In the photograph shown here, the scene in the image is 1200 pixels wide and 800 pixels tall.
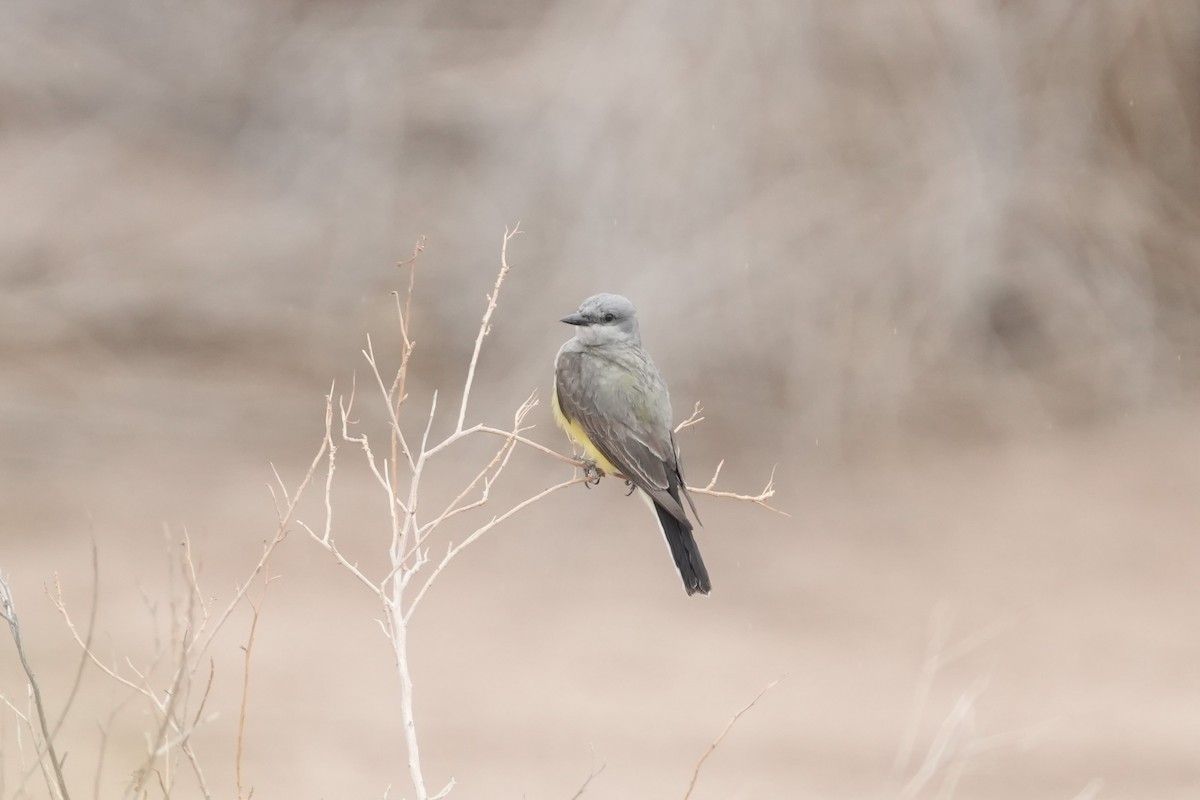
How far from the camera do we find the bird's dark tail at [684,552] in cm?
371

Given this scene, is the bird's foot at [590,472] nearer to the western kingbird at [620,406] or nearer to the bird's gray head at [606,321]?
the western kingbird at [620,406]

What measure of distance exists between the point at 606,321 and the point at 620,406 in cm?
30

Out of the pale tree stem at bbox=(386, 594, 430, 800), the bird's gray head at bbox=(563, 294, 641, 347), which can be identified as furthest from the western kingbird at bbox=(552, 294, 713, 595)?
the pale tree stem at bbox=(386, 594, 430, 800)

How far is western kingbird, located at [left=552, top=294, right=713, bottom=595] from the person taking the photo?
4016 mm

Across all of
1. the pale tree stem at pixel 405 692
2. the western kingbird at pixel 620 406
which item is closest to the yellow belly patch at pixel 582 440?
the western kingbird at pixel 620 406

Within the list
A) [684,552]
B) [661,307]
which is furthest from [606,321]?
[661,307]

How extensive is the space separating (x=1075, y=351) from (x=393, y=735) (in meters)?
7.45

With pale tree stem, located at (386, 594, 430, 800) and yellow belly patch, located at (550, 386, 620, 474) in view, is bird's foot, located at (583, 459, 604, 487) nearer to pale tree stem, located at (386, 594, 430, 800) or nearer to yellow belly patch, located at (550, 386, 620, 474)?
yellow belly patch, located at (550, 386, 620, 474)

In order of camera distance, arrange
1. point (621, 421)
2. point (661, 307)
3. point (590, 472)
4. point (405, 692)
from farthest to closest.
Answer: point (661, 307) < point (590, 472) < point (621, 421) < point (405, 692)

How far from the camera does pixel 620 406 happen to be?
429cm

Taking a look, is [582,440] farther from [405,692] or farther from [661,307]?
[661,307]

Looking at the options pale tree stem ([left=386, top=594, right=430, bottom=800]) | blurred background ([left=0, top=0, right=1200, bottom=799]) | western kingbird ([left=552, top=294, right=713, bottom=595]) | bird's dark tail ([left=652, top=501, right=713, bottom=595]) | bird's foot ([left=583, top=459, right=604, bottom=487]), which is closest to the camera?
pale tree stem ([left=386, top=594, right=430, bottom=800])

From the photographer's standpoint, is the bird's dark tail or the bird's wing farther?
the bird's wing

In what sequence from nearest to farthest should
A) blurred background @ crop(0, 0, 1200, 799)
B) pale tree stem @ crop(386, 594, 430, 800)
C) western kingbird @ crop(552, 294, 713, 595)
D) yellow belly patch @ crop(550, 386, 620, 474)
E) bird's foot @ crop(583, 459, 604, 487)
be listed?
1. pale tree stem @ crop(386, 594, 430, 800)
2. bird's foot @ crop(583, 459, 604, 487)
3. western kingbird @ crop(552, 294, 713, 595)
4. yellow belly patch @ crop(550, 386, 620, 474)
5. blurred background @ crop(0, 0, 1200, 799)
